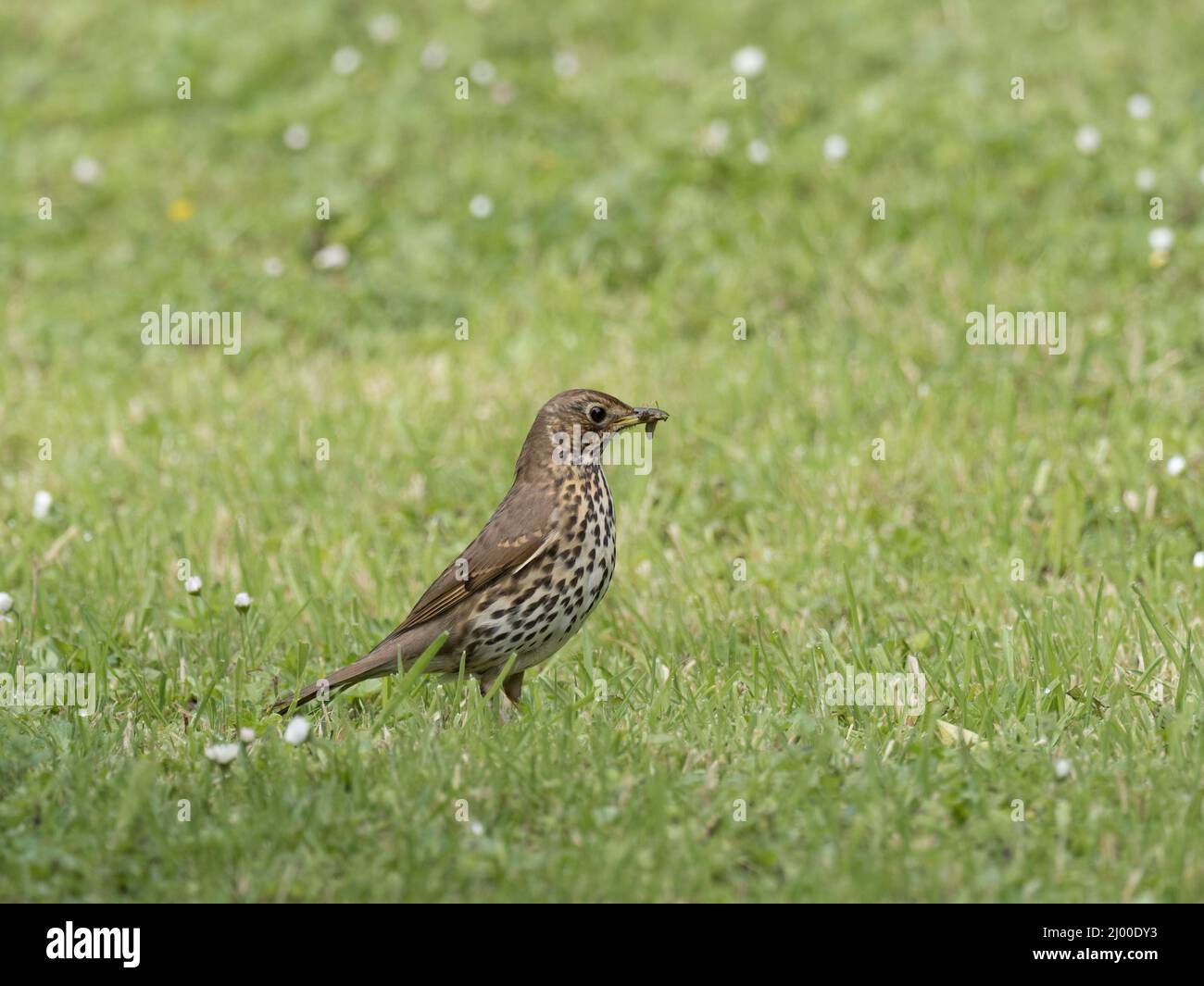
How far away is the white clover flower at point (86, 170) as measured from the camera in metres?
10.5

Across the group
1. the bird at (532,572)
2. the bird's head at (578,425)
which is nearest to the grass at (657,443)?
the bird at (532,572)

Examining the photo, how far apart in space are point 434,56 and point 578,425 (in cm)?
629

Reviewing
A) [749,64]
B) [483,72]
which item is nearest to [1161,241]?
[749,64]

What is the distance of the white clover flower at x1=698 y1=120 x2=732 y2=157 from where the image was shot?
9.64 m

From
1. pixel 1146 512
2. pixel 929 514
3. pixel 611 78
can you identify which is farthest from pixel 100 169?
pixel 1146 512

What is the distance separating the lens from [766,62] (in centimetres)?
1070

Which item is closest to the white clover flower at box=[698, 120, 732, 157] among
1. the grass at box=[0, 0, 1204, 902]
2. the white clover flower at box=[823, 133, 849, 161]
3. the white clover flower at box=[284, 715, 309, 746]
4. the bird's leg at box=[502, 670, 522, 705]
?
the grass at box=[0, 0, 1204, 902]

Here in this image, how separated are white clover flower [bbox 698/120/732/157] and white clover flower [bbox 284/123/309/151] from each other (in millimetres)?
2552

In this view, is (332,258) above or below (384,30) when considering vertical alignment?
below

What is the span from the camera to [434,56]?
10953 millimetres

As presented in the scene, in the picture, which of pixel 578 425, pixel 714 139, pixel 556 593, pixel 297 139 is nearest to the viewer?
pixel 556 593

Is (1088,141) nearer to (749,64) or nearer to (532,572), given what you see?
(749,64)

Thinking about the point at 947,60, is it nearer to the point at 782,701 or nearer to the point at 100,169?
the point at 100,169

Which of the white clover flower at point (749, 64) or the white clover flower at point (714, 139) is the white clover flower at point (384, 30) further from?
the white clover flower at point (714, 139)
